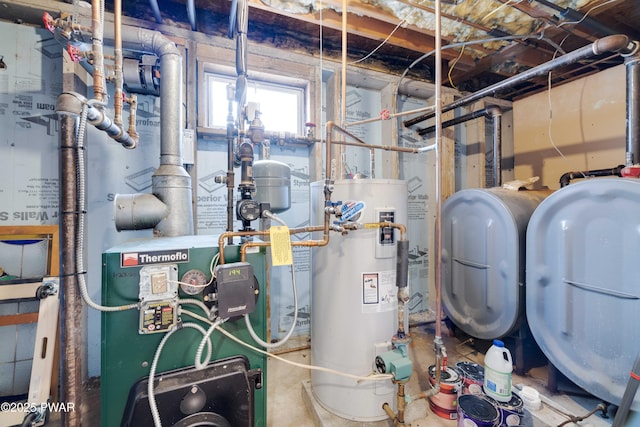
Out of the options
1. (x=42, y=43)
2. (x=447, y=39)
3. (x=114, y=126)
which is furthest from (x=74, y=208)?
(x=447, y=39)

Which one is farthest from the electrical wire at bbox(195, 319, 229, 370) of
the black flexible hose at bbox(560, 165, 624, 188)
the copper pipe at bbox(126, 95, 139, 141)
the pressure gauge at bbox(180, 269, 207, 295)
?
the black flexible hose at bbox(560, 165, 624, 188)

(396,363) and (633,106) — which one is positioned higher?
(633,106)

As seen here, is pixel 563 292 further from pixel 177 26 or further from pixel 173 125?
pixel 177 26

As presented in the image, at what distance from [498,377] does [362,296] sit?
0.78m

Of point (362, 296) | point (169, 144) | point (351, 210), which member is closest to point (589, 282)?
point (362, 296)

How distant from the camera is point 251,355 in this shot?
1069 millimetres

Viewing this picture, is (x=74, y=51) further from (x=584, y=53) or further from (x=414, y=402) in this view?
(x=584, y=53)

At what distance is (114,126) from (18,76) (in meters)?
1.02

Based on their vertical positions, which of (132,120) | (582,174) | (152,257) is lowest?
(152,257)

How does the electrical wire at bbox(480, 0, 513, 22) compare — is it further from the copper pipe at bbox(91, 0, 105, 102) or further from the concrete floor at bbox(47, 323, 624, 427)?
the concrete floor at bbox(47, 323, 624, 427)

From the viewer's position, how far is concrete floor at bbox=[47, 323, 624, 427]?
4.36ft

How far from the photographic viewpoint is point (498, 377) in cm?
129

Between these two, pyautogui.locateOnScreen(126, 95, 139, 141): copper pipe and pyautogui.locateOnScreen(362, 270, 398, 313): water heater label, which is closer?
pyautogui.locateOnScreen(362, 270, 398, 313): water heater label

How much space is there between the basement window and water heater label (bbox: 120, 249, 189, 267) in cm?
129
